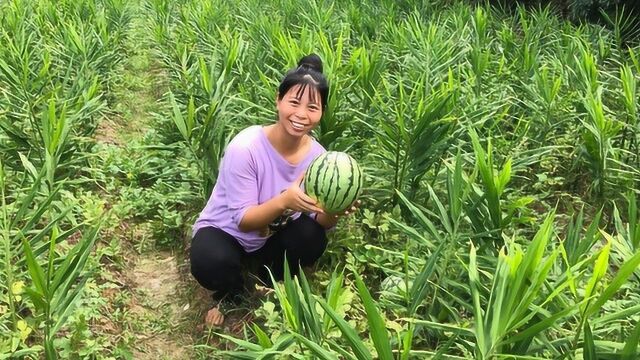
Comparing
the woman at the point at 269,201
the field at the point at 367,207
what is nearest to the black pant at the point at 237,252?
the woman at the point at 269,201

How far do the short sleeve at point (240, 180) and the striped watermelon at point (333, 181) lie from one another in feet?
0.68

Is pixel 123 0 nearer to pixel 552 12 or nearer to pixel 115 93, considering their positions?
pixel 115 93

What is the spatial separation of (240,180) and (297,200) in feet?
0.87

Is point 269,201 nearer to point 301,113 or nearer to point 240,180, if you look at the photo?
point 240,180

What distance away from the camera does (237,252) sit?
232 centimetres

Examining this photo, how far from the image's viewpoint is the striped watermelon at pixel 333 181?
2107mm

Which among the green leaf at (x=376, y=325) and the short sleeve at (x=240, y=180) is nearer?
the green leaf at (x=376, y=325)

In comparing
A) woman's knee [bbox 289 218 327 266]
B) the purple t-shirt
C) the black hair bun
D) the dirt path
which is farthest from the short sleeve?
the dirt path

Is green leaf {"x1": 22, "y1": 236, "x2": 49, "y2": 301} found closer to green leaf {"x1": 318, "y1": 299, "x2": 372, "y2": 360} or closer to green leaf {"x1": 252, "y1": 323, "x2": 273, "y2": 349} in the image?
green leaf {"x1": 252, "y1": 323, "x2": 273, "y2": 349}

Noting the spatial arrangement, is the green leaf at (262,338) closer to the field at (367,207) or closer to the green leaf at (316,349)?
the field at (367,207)

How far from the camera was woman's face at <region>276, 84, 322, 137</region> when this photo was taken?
2.16 metres

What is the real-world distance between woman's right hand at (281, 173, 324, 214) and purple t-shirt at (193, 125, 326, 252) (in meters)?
0.19

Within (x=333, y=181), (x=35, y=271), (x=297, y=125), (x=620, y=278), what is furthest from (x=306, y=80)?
(x=620, y=278)

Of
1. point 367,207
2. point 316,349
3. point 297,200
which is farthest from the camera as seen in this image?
point 367,207
